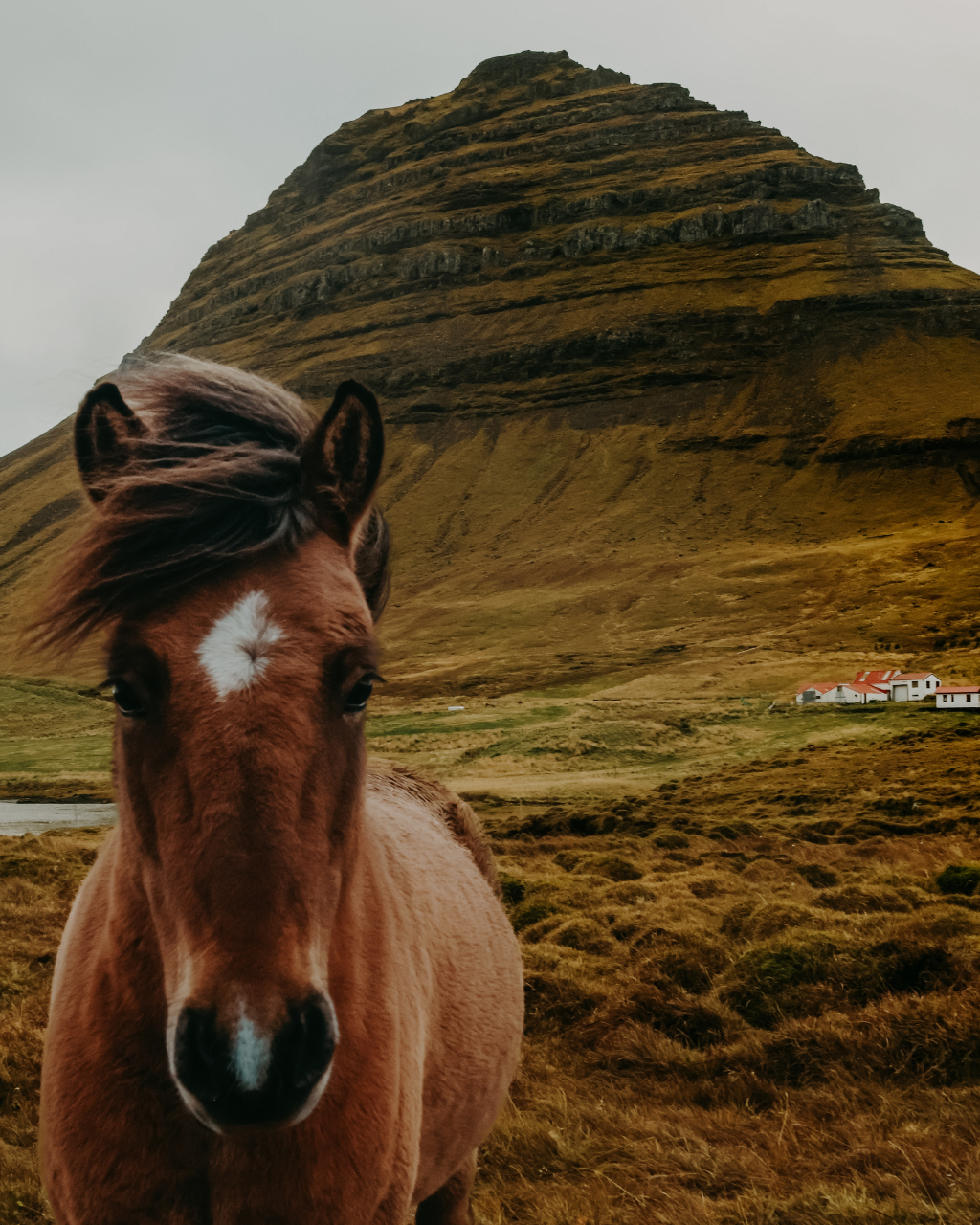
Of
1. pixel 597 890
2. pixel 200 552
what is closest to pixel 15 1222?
pixel 200 552

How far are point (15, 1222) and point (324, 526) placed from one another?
4.75 metres

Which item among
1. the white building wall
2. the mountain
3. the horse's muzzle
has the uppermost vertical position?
the mountain

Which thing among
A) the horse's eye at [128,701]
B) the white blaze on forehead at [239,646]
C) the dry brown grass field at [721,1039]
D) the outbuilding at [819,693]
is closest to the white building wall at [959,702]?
the outbuilding at [819,693]

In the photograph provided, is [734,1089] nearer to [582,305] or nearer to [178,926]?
[178,926]

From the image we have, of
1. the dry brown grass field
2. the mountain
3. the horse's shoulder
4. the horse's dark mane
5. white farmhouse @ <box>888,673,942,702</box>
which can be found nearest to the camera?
the horse's dark mane

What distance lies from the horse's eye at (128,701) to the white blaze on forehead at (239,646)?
0.73 feet

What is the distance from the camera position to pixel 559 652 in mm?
76125

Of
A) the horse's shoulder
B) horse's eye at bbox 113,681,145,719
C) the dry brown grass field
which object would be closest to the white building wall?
the dry brown grass field

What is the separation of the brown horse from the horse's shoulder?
2.48 meters

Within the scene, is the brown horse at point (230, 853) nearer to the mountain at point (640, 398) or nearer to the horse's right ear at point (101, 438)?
the horse's right ear at point (101, 438)

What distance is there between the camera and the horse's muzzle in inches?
67.7

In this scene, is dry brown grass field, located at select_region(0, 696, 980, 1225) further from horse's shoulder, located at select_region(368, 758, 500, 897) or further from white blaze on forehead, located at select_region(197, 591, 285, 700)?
white blaze on forehead, located at select_region(197, 591, 285, 700)

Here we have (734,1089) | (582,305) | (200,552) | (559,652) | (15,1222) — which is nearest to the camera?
(200,552)

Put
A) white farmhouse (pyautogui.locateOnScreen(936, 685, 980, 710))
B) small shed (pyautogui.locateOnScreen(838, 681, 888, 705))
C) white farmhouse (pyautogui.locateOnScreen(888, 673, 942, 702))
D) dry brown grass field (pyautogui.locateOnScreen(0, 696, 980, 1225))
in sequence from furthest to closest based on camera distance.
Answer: small shed (pyautogui.locateOnScreen(838, 681, 888, 705)), white farmhouse (pyautogui.locateOnScreen(888, 673, 942, 702)), white farmhouse (pyautogui.locateOnScreen(936, 685, 980, 710)), dry brown grass field (pyautogui.locateOnScreen(0, 696, 980, 1225))
